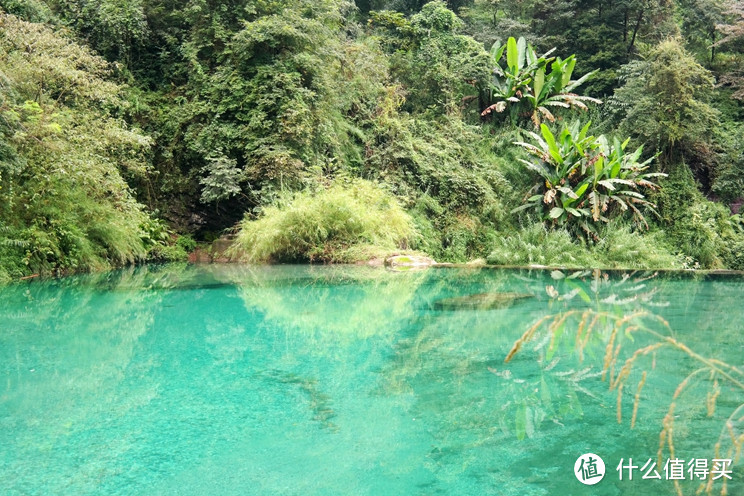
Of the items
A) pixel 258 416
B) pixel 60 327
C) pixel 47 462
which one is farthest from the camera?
pixel 60 327

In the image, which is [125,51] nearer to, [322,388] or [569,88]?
[569,88]

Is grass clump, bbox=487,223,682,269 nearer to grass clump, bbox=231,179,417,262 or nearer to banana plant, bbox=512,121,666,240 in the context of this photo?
banana plant, bbox=512,121,666,240

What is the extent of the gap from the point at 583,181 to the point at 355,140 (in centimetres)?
567

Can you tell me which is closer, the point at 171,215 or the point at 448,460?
the point at 448,460

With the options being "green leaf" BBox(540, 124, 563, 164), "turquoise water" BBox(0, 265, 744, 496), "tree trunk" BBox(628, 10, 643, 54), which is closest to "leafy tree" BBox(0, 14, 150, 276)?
"turquoise water" BBox(0, 265, 744, 496)

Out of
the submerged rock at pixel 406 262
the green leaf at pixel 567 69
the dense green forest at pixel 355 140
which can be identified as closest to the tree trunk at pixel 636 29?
the dense green forest at pixel 355 140

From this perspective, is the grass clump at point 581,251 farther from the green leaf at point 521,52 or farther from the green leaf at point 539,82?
the green leaf at point 521,52

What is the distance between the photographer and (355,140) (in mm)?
15305

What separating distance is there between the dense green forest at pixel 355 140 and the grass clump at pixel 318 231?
0.13 ft

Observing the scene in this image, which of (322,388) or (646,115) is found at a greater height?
(646,115)

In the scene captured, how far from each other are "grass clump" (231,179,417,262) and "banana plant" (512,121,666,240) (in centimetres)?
409

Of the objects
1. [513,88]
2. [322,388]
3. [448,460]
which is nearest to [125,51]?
[513,88]

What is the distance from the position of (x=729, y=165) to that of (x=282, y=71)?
11.1 meters

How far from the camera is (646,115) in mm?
14586
